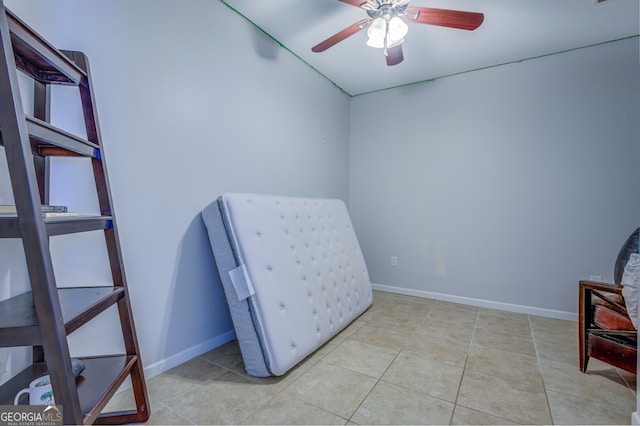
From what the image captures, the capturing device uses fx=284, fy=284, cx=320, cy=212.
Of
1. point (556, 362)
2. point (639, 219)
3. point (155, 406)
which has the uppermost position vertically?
point (639, 219)

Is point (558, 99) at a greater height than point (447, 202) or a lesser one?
greater

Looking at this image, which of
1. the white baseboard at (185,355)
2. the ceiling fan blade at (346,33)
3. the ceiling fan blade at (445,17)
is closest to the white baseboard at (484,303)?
the white baseboard at (185,355)

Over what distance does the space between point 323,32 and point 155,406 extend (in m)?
2.85

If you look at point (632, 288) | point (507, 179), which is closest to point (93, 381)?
point (632, 288)

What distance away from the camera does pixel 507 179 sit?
2.93 m

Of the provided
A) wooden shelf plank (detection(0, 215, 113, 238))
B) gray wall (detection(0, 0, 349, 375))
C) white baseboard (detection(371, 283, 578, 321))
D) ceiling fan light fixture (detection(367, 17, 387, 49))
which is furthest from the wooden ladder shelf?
white baseboard (detection(371, 283, 578, 321))

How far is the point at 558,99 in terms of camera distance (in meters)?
2.72

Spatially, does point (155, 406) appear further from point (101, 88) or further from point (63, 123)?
point (101, 88)

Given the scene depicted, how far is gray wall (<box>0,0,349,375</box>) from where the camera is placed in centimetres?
142

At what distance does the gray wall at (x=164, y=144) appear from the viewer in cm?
142

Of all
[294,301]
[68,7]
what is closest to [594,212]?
[294,301]

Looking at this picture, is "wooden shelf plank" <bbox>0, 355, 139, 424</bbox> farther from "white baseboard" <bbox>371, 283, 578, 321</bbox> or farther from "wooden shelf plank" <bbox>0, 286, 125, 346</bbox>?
"white baseboard" <bbox>371, 283, 578, 321</bbox>

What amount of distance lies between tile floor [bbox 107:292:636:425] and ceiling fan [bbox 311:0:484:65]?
7.11ft

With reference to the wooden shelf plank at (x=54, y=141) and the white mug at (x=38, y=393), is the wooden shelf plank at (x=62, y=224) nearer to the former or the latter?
the wooden shelf plank at (x=54, y=141)
